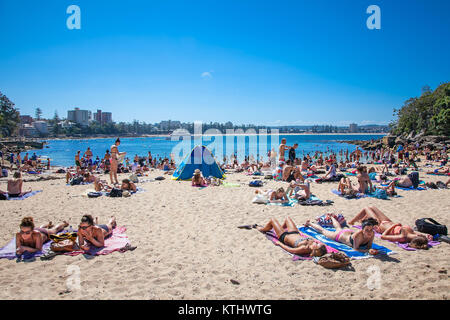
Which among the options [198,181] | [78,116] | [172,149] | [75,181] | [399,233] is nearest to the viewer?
[399,233]

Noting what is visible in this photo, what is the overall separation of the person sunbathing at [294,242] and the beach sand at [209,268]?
0.65 feet

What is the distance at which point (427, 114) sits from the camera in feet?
114

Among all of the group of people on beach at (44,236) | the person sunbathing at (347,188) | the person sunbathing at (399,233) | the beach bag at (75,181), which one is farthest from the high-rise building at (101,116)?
the person sunbathing at (399,233)

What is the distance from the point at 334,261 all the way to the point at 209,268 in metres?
1.79

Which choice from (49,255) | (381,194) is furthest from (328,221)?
(49,255)

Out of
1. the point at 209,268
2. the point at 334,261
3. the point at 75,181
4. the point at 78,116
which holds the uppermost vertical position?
the point at 78,116

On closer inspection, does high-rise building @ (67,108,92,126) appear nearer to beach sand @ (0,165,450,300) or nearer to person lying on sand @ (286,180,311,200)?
person lying on sand @ (286,180,311,200)

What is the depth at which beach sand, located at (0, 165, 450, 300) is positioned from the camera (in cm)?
309

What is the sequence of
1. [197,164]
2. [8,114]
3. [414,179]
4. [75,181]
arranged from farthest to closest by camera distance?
[8,114] < [197,164] < [75,181] < [414,179]

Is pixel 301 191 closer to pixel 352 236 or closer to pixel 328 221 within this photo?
pixel 328 221

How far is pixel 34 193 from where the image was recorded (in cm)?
869

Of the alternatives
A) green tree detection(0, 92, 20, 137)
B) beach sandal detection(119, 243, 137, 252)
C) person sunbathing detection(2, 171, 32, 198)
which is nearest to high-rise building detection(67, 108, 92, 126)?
green tree detection(0, 92, 20, 137)

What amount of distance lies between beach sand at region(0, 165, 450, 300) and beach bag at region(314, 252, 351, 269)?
0.08 m
